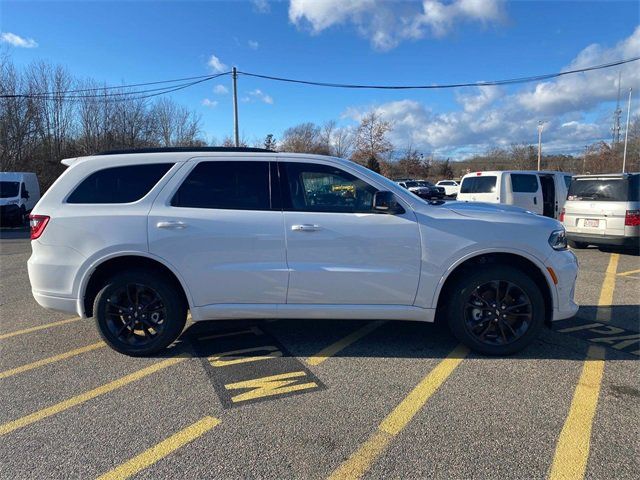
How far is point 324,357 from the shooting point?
3.78 meters

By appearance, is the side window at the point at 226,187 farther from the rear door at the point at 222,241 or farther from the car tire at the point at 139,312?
the car tire at the point at 139,312

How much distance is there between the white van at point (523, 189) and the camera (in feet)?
37.7

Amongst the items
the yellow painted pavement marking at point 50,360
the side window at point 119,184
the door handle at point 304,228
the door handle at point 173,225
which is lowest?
the yellow painted pavement marking at point 50,360

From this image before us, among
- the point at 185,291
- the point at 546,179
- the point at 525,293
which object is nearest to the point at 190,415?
the point at 185,291

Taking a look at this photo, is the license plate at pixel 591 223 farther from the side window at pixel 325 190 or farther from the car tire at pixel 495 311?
the side window at pixel 325 190

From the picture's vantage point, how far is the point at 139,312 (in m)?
3.79

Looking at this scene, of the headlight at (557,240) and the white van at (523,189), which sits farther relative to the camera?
the white van at (523,189)

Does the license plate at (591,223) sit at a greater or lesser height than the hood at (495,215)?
lesser

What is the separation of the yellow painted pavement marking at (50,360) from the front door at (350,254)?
6.79ft

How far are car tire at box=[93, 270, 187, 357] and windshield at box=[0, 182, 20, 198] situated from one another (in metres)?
16.2

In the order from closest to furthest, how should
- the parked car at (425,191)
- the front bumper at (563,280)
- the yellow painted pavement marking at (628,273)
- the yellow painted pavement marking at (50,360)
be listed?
the yellow painted pavement marking at (50,360) < the front bumper at (563,280) < the parked car at (425,191) < the yellow painted pavement marking at (628,273)

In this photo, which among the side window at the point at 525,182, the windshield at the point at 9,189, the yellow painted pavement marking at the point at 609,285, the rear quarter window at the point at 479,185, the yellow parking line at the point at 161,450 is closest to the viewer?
the yellow parking line at the point at 161,450

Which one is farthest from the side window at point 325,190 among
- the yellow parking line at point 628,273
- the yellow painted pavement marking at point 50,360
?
the yellow parking line at point 628,273

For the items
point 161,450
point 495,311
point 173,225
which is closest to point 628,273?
point 495,311
